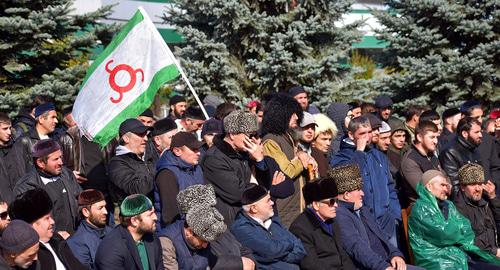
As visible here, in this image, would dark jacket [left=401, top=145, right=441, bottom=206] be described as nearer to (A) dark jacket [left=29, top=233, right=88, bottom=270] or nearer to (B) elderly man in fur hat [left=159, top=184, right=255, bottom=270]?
(B) elderly man in fur hat [left=159, top=184, right=255, bottom=270]

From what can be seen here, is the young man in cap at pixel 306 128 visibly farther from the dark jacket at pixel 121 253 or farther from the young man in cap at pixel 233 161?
the dark jacket at pixel 121 253

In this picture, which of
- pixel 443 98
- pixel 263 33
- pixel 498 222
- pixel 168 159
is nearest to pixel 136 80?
pixel 168 159

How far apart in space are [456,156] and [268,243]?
383cm

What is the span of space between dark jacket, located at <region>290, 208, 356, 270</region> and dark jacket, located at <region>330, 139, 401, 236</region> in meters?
1.44

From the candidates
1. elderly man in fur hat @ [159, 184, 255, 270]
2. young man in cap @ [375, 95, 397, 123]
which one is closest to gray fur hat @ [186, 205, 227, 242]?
elderly man in fur hat @ [159, 184, 255, 270]

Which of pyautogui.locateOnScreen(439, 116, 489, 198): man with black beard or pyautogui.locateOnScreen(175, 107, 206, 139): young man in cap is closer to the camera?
pyautogui.locateOnScreen(175, 107, 206, 139): young man in cap

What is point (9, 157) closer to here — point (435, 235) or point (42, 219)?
point (42, 219)

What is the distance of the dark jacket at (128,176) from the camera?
305 inches

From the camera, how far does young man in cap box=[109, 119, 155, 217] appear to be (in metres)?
7.77

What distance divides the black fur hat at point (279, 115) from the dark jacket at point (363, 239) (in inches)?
41.9

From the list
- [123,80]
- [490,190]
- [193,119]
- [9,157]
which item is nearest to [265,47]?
[193,119]

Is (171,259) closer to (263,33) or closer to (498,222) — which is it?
(498,222)

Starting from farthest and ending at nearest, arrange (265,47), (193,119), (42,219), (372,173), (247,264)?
(265,47)
(193,119)
(372,173)
(247,264)
(42,219)

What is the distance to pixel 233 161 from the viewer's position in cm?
782
